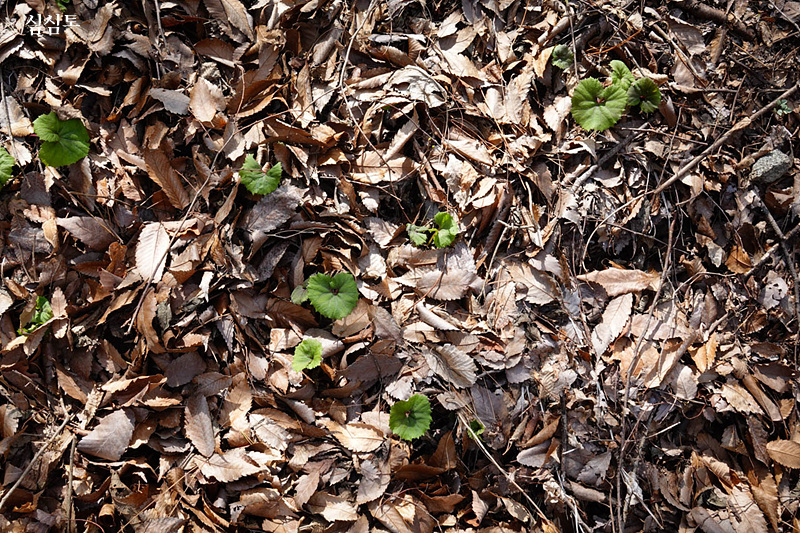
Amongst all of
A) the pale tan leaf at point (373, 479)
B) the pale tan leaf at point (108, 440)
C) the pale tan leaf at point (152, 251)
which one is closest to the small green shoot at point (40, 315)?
the pale tan leaf at point (152, 251)

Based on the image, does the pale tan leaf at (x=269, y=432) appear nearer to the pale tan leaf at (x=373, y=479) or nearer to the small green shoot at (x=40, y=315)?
the pale tan leaf at (x=373, y=479)

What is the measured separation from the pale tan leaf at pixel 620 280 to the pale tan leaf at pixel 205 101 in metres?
1.85

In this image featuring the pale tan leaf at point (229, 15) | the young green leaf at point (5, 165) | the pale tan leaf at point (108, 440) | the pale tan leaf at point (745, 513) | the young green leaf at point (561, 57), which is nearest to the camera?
the pale tan leaf at point (108, 440)

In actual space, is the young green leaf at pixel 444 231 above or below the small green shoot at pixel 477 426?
above

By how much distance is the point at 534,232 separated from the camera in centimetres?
233

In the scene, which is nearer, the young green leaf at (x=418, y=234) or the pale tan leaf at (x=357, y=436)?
the pale tan leaf at (x=357, y=436)

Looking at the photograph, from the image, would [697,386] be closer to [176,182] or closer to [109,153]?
[176,182]

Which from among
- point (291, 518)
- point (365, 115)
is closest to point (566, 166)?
point (365, 115)

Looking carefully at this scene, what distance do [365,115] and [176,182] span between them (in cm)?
91

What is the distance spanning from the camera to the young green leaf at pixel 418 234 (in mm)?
2270

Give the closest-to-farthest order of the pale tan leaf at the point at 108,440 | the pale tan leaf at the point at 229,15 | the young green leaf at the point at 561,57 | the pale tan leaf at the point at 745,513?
the pale tan leaf at the point at 108,440 → the pale tan leaf at the point at 745,513 → the pale tan leaf at the point at 229,15 → the young green leaf at the point at 561,57

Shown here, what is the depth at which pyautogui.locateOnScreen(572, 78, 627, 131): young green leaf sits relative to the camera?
230 cm

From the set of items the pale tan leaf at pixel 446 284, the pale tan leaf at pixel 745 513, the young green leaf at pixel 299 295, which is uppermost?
the young green leaf at pixel 299 295

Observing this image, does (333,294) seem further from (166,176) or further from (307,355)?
(166,176)
